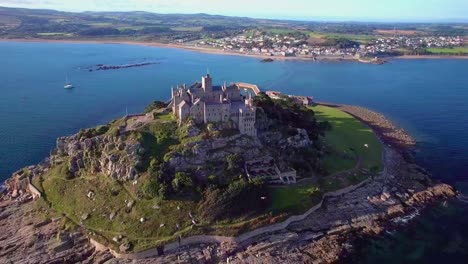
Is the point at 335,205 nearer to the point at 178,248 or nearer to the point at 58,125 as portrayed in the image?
the point at 178,248

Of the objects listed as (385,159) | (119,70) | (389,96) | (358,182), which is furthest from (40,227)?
(119,70)

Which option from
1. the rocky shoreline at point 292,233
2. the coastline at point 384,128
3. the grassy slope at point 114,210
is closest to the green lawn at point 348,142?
the coastline at point 384,128

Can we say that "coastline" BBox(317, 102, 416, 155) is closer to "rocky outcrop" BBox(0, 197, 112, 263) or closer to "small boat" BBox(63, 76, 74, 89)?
"rocky outcrop" BBox(0, 197, 112, 263)

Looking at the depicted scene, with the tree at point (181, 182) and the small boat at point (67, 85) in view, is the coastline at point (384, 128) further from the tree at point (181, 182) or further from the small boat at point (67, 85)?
the small boat at point (67, 85)

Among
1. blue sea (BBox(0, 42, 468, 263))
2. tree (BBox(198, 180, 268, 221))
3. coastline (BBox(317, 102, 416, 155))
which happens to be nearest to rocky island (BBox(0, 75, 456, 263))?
tree (BBox(198, 180, 268, 221))

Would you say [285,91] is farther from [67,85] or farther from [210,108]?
[210,108]
